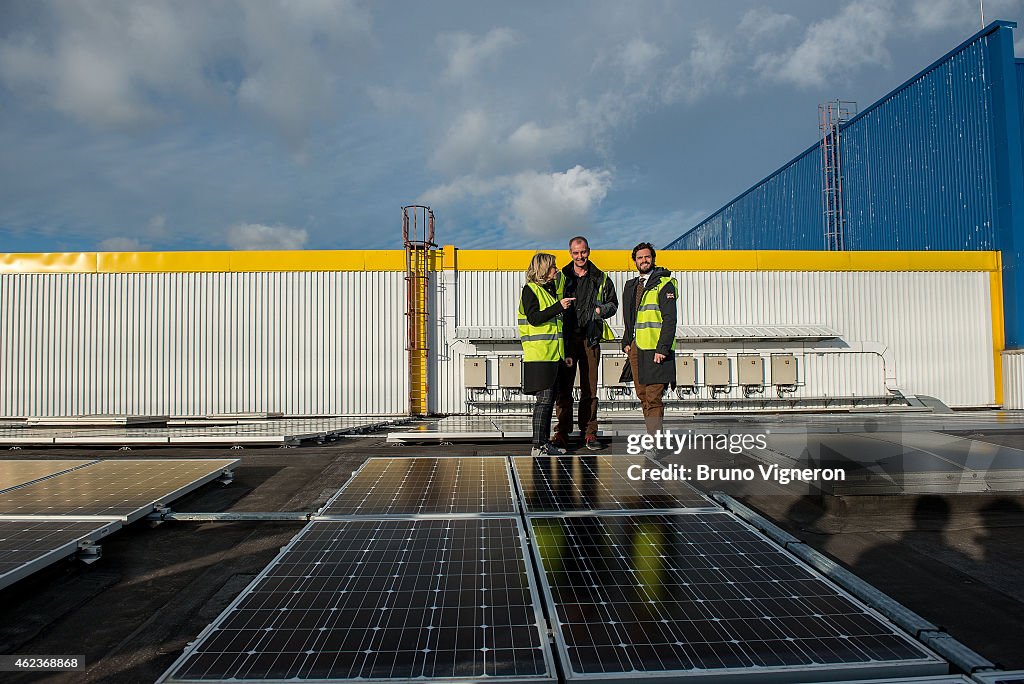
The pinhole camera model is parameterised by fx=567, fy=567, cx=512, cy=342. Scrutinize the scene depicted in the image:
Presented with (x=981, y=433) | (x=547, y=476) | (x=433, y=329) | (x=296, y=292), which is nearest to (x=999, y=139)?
(x=981, y=433)

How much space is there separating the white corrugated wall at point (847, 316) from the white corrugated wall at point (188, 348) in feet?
8.67

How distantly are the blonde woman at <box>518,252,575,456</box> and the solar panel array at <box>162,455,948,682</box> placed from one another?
220 centimetres

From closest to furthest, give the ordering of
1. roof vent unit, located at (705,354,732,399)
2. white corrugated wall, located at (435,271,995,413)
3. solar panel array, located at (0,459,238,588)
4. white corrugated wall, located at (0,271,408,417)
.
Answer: solar panel array, located at (0,459,238,588)
roof vent unit, located at (705,354,732,399)
white corrugated wall, located at (0,271,408,417)
white corrugated wall, located at (435,271,995,413)

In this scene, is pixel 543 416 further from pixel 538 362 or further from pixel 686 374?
pixel 686 374

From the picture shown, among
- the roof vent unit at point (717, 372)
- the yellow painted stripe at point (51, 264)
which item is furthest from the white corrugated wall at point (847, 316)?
the yellow painted stripe at point (51, 264)

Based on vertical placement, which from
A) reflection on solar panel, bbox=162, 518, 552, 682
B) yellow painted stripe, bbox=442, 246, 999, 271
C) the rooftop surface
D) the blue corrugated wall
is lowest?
the rooftop surface

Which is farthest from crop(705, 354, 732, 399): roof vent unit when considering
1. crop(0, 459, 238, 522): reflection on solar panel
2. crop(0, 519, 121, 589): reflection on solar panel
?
crop(0, 519, 121, 589): reflection on solar panel

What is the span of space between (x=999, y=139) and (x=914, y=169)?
380cm

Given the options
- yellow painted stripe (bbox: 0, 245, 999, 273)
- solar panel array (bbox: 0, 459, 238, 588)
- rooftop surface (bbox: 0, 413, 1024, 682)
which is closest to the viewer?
rooftop surface (bbox: 0, 413, 1024, 682)

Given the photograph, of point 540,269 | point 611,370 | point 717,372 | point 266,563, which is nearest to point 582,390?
point 540,269

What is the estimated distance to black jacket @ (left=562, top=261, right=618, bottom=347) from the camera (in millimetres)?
5590

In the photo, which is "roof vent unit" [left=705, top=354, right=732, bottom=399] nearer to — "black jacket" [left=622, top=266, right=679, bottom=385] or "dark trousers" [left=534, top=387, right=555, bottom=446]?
"black jacket" [left=622, top=266, right=679, bottom=385]

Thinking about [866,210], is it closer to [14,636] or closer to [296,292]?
[296,292]

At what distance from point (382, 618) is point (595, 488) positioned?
2.05 m
